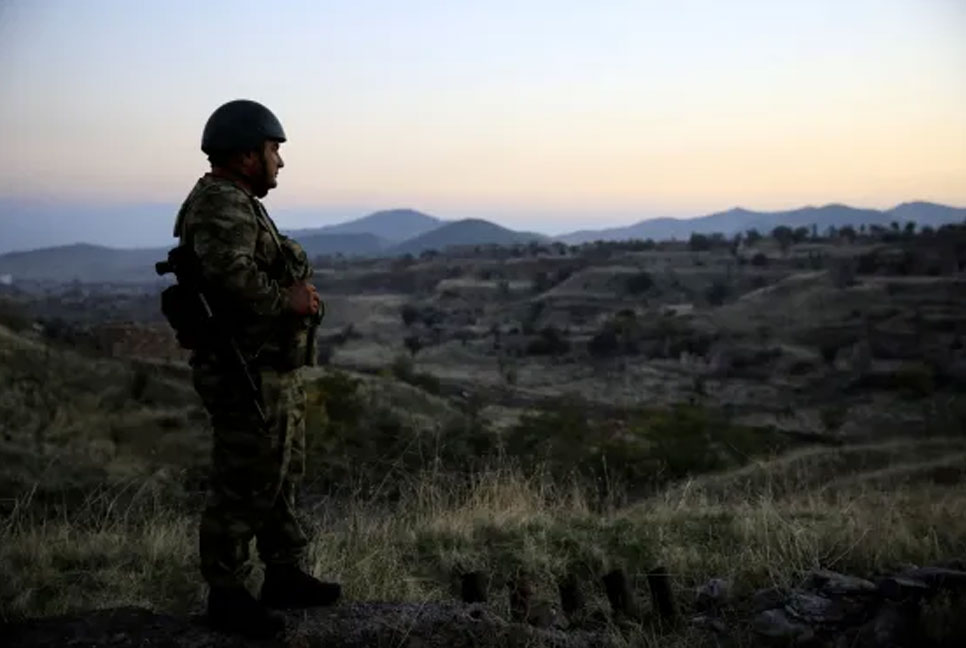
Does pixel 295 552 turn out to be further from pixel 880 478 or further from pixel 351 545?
pixel 880 478

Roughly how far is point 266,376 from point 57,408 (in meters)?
16.3

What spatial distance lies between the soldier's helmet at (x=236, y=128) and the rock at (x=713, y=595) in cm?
310

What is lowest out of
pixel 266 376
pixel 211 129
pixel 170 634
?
pixel 170 634

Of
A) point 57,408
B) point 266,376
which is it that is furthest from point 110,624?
point 57,408

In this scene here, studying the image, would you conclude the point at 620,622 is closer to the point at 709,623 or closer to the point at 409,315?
the point at 709,623

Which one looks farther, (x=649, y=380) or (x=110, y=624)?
(x=649, y=380)

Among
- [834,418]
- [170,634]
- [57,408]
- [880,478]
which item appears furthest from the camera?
[834,418]

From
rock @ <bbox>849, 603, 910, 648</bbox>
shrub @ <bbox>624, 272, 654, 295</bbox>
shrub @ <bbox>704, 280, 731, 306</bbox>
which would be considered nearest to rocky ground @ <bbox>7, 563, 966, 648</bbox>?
rock @ <bbox>849, 603, 910, 648</bbox>

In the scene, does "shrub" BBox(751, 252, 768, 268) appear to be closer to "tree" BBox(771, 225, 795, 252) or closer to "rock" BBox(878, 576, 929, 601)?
"tree" BBox(771, 225, 795, 252)

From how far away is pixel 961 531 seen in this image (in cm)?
561

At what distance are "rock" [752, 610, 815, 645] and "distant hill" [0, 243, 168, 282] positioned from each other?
164m

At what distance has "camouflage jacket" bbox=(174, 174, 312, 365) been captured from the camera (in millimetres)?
3453

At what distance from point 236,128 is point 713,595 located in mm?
3231

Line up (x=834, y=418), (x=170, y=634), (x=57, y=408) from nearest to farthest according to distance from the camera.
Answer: (x=170, y=634)
(x=57, y=408)
(x=834, y=418)
